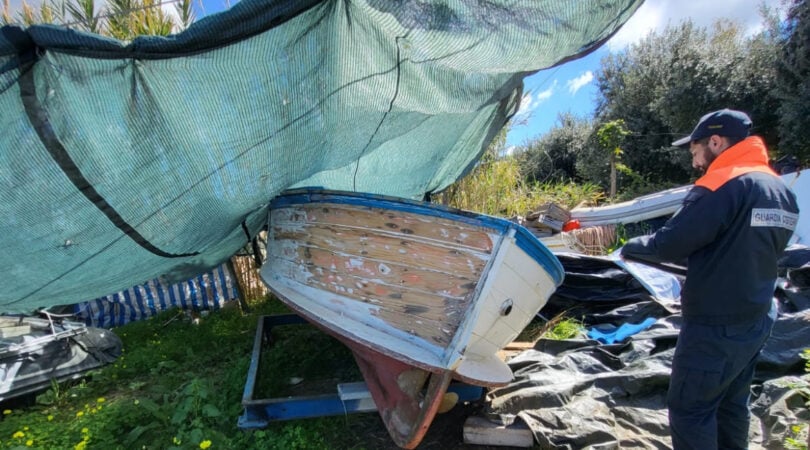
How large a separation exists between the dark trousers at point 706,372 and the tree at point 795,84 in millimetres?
12119

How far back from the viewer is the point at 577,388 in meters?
3.20

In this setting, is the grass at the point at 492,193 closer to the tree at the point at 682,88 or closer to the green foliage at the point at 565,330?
the green foliage at the point at 565,330

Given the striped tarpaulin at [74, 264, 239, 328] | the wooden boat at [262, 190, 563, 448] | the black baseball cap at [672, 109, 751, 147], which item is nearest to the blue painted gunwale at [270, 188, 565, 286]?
the wooden boat at [262, 190, 563, 448]

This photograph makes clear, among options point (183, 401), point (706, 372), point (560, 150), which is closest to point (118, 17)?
point (183, 401)

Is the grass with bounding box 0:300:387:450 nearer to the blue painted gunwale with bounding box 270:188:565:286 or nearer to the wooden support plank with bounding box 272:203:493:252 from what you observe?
the wooden support plank with bounding box 272:203:493:252

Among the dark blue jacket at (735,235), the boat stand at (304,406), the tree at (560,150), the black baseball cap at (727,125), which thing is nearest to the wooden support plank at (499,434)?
the boat stand at (304,406)

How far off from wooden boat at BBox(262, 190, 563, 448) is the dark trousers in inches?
34.5

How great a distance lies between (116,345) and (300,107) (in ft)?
16.1

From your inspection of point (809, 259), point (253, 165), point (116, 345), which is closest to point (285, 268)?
point (253, 165)

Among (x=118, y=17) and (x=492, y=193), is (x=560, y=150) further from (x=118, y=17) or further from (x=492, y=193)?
(x=118, y=17)

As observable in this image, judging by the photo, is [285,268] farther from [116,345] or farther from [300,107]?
[116,345]

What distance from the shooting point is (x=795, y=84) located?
37.1ft

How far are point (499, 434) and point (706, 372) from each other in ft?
4.23

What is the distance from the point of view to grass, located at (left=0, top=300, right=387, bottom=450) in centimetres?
309
